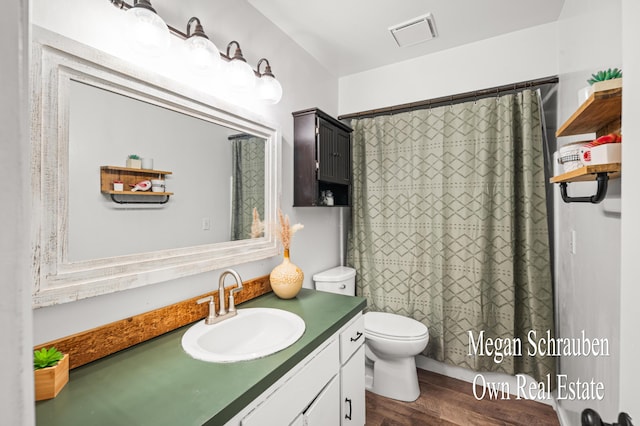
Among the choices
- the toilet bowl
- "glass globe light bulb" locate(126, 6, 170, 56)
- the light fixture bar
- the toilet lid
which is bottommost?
the toilet bowl

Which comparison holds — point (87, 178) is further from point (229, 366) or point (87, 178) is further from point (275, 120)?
point (275, 120)

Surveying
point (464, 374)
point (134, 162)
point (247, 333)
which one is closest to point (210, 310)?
point (247, 333)

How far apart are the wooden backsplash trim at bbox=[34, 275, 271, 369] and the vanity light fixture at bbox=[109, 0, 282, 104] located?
1.02 m

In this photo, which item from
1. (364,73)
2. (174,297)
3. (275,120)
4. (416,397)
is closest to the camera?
(174,297)

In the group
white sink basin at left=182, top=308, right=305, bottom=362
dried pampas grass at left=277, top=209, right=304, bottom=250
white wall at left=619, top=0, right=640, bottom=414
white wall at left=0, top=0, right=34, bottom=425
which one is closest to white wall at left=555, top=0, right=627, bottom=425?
white wall at left=619, top=0, right=640, bottom=414

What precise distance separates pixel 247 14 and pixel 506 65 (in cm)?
173

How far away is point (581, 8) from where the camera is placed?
4.75 feet

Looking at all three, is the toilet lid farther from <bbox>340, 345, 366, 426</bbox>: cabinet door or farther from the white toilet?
<bbox>340, 345, 366, 426</bbox>: cabinet door

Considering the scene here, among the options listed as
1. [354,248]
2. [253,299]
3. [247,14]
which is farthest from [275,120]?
[354,248]

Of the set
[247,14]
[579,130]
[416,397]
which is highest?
[247,14]

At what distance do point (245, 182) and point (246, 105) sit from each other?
42 cm

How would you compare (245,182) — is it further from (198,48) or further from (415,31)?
(415,31)

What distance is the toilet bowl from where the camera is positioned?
193cm

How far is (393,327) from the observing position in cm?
207
